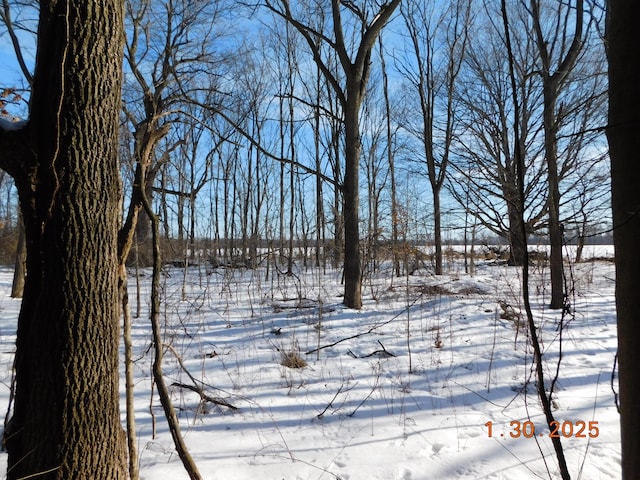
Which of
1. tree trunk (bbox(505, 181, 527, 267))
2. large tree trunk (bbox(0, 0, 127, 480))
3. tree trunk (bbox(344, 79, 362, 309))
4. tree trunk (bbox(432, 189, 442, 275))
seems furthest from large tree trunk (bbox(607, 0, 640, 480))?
tree trunk (bbox(432, 189, 442, 275))

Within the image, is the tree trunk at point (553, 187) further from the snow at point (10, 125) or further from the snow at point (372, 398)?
the snow at point (10, 125)

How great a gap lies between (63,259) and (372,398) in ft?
8.92

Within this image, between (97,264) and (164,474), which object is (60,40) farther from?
(164,474)

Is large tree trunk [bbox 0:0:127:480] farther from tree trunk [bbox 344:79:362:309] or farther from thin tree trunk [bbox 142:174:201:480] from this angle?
tree trunk [bbox 344:79:362:309]

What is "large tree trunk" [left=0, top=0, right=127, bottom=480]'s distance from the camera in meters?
1.40

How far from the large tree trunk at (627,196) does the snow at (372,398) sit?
1.18 metres

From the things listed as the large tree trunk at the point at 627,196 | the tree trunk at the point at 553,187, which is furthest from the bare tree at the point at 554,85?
the large tree trunk at the point at 627,196

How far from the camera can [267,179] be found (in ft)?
66.4

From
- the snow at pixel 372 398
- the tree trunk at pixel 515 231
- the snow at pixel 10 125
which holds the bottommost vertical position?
the snow at pixel 372 398

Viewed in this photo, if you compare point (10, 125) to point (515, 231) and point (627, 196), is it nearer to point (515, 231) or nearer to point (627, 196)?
point (627, 196)

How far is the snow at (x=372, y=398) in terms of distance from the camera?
2.34 m

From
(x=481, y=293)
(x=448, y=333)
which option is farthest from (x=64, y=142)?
(x=481, y=293)

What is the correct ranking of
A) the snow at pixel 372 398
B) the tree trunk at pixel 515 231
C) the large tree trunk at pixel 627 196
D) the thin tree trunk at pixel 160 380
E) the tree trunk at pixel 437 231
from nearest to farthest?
1. the large tree trunk at pixel 627 196
2. the tree trunk at pixel 515 231
3. the thin tree trunk at pixel 160 380
4. the snow at pixel 372 398
5. the tree trunk at pixel 437 231

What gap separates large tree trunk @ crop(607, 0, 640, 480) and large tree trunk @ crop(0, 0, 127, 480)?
1.84 metres
